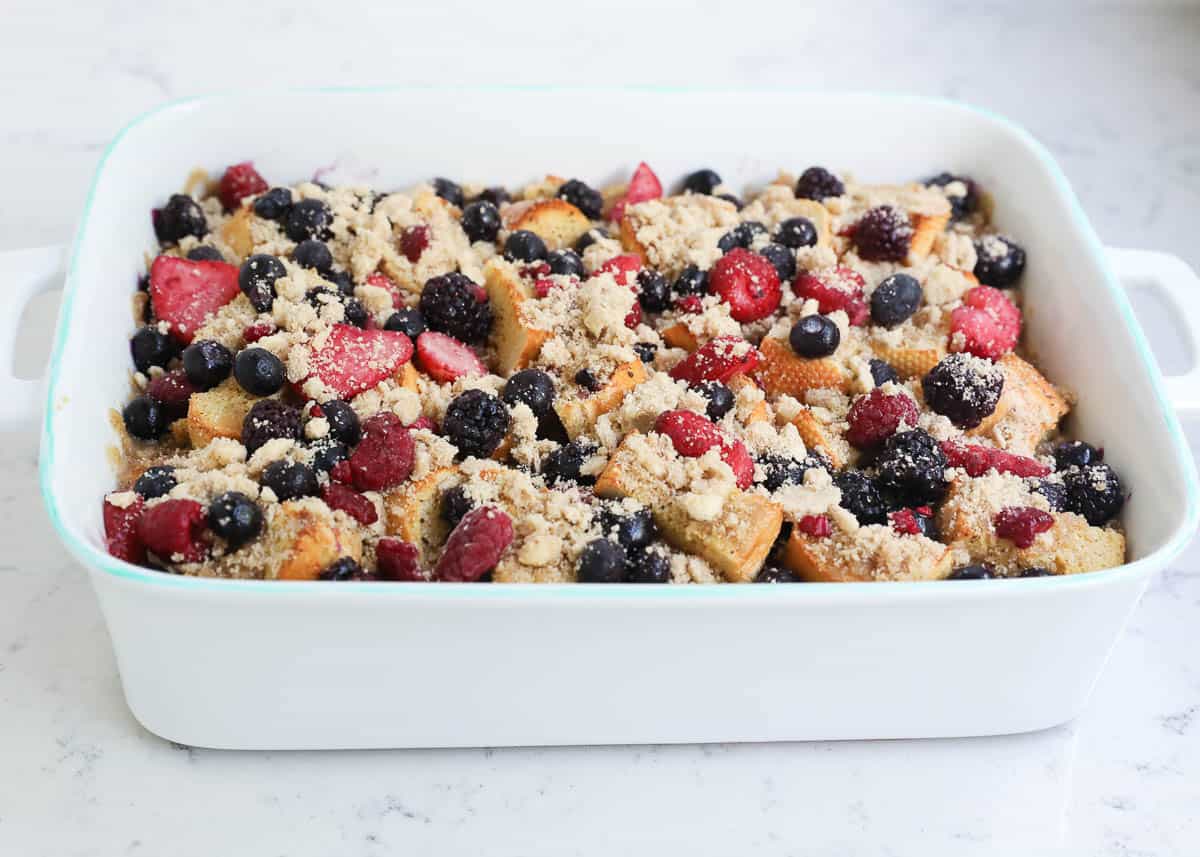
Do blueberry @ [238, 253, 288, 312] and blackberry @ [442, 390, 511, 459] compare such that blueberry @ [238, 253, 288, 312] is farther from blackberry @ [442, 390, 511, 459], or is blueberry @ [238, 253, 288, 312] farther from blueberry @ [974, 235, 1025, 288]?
blueberry @ [974, 235, 1025, 288]

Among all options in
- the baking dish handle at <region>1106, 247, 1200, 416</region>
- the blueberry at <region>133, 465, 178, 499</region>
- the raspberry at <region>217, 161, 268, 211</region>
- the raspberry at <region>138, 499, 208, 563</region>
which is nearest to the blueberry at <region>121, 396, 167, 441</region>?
the blueberry at <region>133, 465, 178, 499</region>

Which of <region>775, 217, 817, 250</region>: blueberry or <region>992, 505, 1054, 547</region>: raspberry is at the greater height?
<region>775, 217, 817, 250</region>: blueberry

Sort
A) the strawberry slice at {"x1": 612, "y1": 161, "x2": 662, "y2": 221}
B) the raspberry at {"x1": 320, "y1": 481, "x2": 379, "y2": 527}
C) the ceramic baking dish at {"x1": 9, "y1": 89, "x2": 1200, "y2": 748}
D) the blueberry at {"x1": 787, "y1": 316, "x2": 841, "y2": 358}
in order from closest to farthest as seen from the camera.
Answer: the ceramic baking dish at {"x1": 9, "y1": 89, "x2": 1200, "y2": 748}, the raspberry at {"x1": 320, "y1": 481, "x2": 379, "y2": 527}, the blueberry at {"x1": 787, "y1": 316, "x2": 841, "y2": 358}, the strawberry slice at {"x1": 612, "y1": 161, "x2": 662, "y2": 221}

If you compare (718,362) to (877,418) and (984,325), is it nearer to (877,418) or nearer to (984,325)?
(877,418)

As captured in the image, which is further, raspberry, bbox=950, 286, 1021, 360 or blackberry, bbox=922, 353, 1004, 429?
raspberry, bbox=950, 286, 1021, 360

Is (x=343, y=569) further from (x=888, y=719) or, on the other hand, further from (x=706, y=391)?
(x=888, y=719)

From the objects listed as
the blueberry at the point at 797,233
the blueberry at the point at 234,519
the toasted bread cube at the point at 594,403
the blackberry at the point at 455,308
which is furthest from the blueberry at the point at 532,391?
the blueberry at the point at 797,233
